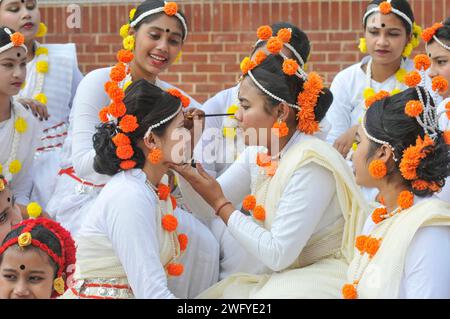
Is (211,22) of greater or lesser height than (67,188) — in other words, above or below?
above

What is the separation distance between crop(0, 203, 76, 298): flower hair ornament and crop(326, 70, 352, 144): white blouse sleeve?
7.83 ft

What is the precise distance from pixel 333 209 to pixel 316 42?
3721 mm

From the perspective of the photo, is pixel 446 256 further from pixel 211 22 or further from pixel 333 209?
pixel 211 22

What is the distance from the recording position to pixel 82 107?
571 centimetres

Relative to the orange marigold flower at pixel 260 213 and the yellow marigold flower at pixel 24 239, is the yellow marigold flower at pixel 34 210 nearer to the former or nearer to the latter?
the yellow marigold flower at pixel 24 239

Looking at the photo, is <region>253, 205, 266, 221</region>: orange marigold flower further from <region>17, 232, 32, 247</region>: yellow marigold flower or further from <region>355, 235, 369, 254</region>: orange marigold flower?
<region>17, 232, 32, 247</region>: yellow marigold flower

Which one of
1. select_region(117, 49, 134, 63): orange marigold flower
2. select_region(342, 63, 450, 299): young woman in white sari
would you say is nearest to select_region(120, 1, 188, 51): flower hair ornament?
select_region(117, 49, 134, 63): orange marigold flower

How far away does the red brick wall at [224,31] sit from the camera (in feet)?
27.0

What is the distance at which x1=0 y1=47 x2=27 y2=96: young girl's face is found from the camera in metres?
5.89

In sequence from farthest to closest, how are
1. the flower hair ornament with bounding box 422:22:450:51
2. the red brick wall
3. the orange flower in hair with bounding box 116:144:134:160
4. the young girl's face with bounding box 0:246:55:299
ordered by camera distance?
the red brick wall < the flower hair ornament with bounding box 422:22:450:51 < the orange flower in hair with bounding box 116:144:134:160 < the young girl's face with bounding box 0:246:55:299

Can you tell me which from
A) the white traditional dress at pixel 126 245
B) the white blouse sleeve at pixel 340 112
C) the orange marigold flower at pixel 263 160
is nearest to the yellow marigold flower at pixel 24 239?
the white traditional dress at pixel 126 245

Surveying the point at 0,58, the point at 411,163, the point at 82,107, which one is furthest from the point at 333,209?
the point at 0,58

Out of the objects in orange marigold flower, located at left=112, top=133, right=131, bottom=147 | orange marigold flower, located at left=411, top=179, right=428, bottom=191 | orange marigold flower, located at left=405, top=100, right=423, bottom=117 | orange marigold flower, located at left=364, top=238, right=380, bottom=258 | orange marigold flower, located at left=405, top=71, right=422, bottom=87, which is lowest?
orange marigold flower, located at left=364, top=238, right=380, bottom=258
